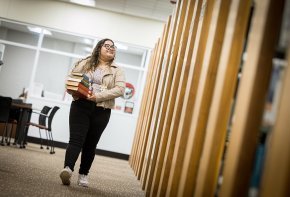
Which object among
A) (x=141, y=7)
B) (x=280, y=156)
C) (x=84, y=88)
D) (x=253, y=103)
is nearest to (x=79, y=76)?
(x=84, y=88)

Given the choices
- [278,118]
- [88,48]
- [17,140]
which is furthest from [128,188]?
[88,48]

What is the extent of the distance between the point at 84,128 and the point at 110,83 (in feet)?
1.79

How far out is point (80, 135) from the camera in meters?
3.44

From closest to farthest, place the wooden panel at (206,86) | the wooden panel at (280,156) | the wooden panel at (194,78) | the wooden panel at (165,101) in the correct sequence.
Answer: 1. the wooden panel at (280,156)
2. the wooden panel at (206,86)
3. the wooden panel at (194,78)
4. the wooden panel at (165,101)

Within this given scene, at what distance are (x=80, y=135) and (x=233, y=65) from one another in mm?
1845

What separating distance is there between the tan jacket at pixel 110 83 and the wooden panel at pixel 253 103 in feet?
7.10

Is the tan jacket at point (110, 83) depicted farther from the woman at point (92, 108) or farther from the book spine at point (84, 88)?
the book spine at point (84, 88)

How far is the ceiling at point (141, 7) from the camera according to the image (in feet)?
27.3

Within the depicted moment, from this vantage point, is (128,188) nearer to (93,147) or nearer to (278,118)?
(93,147)

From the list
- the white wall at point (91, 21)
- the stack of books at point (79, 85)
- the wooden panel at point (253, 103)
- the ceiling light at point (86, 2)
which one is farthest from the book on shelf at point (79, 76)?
the white wall at point (91, 21)

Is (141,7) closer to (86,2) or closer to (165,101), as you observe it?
(86,2)

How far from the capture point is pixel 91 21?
9.63 metres

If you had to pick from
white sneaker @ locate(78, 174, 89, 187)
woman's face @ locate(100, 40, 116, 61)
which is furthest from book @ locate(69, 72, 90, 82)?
white sneaker @ locate(78, 174, 89, 187)

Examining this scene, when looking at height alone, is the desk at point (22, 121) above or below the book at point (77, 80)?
Result: below
